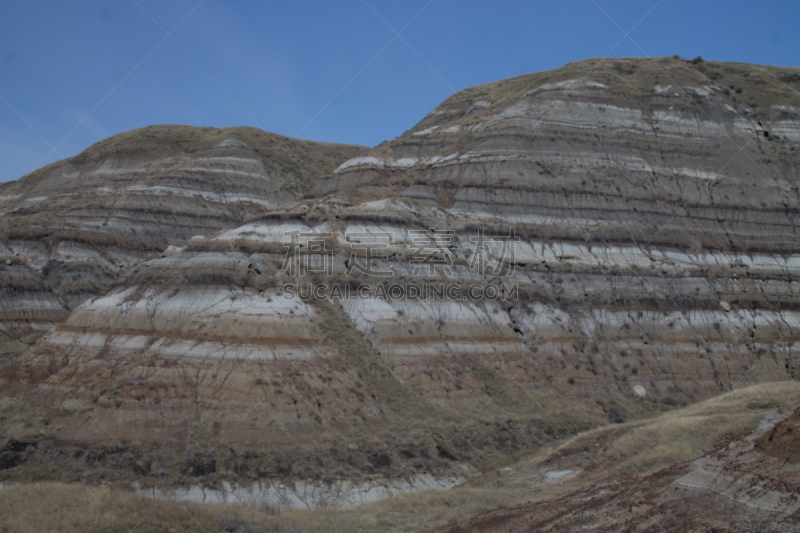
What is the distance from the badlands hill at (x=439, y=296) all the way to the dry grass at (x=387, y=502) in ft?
10.2

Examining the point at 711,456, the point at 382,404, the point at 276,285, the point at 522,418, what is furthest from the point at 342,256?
the point at 711,456

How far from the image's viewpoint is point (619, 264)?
119 feet

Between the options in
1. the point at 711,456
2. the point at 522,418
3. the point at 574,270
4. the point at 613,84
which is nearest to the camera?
the point at 711,456

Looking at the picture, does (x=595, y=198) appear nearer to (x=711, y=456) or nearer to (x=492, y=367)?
(x=492, y=367)

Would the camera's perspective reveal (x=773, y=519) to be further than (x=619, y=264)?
No

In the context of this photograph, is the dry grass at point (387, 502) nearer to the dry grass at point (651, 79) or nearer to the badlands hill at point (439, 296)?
the badlands hill at point (439, 296)

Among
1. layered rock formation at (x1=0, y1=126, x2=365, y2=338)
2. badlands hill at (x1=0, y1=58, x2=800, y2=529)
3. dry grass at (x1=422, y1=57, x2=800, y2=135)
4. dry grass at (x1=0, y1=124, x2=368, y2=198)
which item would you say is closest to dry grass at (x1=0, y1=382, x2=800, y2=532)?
badlands hill at (x1=0, y1=58, x2=800, y2=529)

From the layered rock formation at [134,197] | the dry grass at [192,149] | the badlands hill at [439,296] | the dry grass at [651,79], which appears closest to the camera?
the badlands hill at [439,296]

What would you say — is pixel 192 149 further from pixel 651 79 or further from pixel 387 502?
pixel 387 502

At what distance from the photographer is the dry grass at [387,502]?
1510cm

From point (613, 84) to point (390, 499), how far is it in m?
42.0

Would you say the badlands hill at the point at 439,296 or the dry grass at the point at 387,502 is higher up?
the badlands hill at the point at 439,296

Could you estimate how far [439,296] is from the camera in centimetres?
3122

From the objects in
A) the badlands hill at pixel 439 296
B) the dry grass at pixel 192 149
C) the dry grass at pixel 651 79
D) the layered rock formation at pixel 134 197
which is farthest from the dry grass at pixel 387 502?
the dry grass at pixel 192 149
